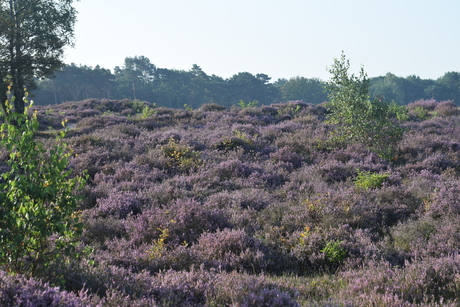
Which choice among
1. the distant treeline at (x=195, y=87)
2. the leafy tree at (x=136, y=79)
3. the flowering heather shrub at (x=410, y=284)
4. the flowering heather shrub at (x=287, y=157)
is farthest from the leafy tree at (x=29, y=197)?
the leafy tree at (x=136, y=79)

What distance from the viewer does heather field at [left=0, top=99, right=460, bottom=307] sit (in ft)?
13.8

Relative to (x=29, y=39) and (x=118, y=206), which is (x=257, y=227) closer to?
(x=118, y=206)

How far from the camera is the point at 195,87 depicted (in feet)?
289

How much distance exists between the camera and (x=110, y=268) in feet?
15.7

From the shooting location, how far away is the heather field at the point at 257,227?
4211 mm

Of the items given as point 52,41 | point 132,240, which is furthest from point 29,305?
point 52,41

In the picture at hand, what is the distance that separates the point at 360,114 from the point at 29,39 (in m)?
19.1

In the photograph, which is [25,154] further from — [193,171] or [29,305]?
[193,171]

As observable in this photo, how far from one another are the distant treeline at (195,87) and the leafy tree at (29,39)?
171 ft

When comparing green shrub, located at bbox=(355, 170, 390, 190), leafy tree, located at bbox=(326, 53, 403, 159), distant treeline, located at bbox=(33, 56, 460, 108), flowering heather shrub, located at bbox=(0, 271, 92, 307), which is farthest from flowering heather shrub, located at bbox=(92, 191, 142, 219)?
distant treeline, located at bbox=(33, 56, 460, 108)

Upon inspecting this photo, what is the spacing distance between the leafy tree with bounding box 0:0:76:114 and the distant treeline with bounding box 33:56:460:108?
171ft

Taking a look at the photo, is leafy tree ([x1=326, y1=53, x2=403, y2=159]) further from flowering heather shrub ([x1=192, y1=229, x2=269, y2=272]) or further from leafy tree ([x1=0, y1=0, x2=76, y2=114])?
leafy tree ([x1=0, y1=0, x2=76, y2=114])

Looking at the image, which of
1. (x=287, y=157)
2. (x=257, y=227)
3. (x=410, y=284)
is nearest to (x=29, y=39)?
(x=287, y=157)

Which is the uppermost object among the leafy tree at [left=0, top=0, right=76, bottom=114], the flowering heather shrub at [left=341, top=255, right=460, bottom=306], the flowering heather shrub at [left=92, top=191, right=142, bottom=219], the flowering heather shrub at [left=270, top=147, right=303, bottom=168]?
the leafy tree at [left=0, top=0, right=76, bottom=114]
